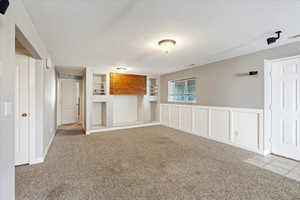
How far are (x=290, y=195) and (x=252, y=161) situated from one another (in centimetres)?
98

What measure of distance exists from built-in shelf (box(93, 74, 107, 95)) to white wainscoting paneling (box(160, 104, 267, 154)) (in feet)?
10.3

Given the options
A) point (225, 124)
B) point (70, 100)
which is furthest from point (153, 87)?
point (70, 100)

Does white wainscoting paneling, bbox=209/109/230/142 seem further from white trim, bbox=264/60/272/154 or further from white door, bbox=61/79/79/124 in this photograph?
white door, bbox=61/79/79/124

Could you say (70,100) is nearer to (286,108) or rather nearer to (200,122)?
(200,122)

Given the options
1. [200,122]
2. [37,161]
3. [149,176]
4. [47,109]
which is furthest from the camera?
[200,122]

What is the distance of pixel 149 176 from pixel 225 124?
8.81ft

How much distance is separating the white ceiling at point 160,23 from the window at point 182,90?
2.18 metres

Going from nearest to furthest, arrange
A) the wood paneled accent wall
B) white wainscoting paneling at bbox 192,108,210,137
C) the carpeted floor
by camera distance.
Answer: the carpeted floor → white wainscoting paneling at bbox 192,108,210,137 → the wood paneled accent wall

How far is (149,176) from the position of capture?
7.11ft

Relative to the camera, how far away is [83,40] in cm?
256

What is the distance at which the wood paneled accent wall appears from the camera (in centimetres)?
552

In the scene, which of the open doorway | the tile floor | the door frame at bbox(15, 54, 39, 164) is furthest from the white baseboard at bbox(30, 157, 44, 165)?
the tile floor

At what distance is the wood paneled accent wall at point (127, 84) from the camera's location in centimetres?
552

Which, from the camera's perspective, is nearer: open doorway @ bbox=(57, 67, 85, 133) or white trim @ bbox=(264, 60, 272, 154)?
white trim @ bbox=(264, 60, 272, 154)
